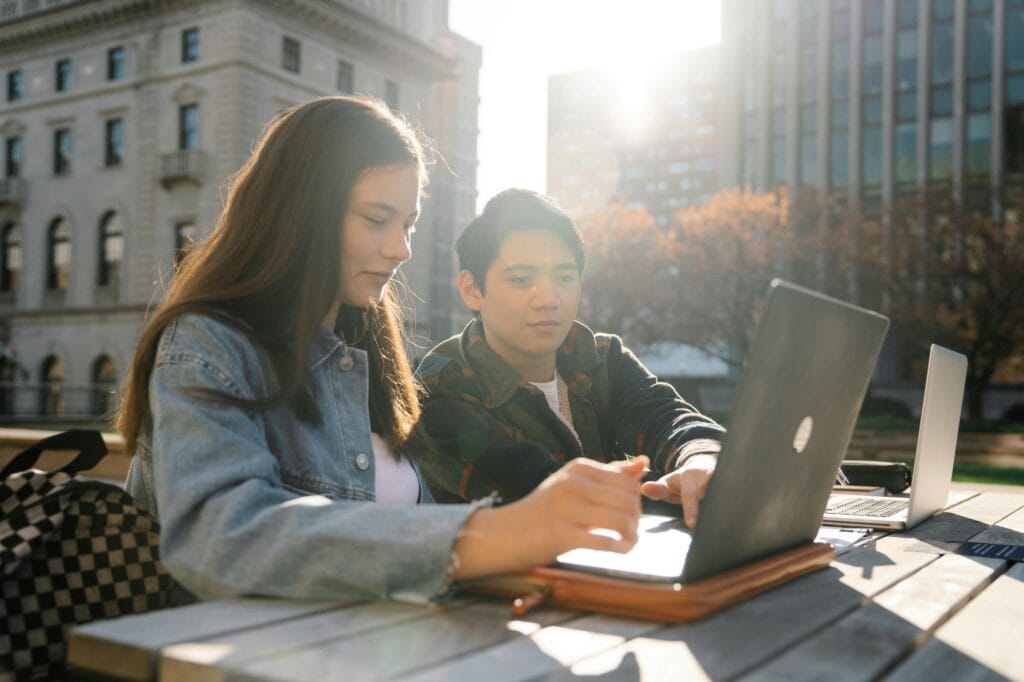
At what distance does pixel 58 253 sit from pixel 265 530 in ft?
115

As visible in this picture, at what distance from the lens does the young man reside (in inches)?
94.0

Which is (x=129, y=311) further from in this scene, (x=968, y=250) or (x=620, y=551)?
(x=620, y=551)

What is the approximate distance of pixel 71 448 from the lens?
1778 mm

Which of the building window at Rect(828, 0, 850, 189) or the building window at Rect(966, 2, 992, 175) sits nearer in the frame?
the building window at Rect(966, 2, 992, 175)

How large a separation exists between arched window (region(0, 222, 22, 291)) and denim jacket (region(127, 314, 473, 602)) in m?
36.0

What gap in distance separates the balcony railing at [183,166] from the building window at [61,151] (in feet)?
17.3

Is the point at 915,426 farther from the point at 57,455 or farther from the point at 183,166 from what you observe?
the point at 183,166

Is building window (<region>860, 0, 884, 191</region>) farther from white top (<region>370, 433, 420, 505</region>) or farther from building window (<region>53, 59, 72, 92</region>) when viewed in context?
white top (<region>370, 433, 420, 505</region>)

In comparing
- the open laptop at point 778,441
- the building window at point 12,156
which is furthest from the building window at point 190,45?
the open laptop at point 778,441

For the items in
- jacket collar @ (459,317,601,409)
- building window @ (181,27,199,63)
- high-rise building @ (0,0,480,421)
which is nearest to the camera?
jacket collar @ (459,317,601,409)

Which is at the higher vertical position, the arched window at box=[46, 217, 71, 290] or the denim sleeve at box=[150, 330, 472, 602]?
the arched window at box=[46, 217, 71, 290]

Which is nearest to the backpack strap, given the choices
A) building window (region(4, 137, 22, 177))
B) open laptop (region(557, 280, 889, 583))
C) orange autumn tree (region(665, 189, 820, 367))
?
open laptop (region(557, 280, 889, 583))

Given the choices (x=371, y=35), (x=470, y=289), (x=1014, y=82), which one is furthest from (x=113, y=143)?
(x=470, y=289)

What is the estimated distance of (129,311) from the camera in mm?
30672
